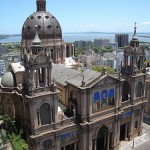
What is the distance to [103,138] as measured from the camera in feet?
155

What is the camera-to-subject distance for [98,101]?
41031mm

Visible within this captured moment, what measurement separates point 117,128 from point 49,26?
34.6 m

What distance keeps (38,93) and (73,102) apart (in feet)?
28.8

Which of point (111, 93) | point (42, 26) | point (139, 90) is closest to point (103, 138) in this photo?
point (111, 93)

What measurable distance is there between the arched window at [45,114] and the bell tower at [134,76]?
18452mm

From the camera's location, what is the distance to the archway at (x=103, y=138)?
4459 cm

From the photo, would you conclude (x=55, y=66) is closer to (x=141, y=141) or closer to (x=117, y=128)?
(x=117, y=128)

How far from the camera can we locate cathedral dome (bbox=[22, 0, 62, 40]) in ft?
201

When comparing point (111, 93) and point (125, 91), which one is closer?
point (111, 93)

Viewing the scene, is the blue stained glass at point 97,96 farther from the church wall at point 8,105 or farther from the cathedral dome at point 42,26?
the cathedral dome at point 42,26

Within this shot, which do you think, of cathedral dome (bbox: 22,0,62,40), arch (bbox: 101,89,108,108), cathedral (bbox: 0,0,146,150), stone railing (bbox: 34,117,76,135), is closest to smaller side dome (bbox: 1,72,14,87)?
cathedral (bbox: 0,0,146,150)

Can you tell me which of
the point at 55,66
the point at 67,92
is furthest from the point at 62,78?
the point at 55,66

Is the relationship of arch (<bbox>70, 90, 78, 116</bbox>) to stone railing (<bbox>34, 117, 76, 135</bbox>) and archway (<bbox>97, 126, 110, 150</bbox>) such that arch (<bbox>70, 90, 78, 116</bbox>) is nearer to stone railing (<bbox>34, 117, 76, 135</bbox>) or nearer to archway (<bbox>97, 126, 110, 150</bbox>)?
stone railing (<bbox>34, 117, 76, 135</bbox>)

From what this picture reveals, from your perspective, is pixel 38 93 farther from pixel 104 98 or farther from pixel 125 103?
pixel 125 103
